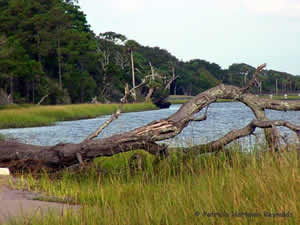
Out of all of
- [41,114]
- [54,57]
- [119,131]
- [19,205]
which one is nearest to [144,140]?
[19,205]

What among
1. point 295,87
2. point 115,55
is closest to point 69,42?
point 115,55

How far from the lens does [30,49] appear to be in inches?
1962

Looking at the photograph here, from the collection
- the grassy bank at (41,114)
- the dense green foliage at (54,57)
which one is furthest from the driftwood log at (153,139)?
the dense green foliage at (54,57)

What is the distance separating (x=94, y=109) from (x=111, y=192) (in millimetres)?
34516

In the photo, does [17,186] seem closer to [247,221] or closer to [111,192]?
[111,192]

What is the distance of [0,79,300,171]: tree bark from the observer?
7.86 meters

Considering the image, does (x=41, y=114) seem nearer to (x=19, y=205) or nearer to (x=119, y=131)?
(x=119, y=131)

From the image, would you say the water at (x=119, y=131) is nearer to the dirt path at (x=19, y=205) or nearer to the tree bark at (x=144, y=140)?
the tree bark at (x=144, y=140)

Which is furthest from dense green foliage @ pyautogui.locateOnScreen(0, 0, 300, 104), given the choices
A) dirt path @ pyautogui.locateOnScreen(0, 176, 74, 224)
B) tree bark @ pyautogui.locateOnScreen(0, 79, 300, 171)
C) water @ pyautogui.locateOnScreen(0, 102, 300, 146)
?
dirt path @ pyautogui.locateOnScreen(0, 176, 74, 224)

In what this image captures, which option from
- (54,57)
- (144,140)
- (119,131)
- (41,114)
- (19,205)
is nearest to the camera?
(19,205)

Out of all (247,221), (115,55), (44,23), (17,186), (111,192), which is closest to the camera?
(247,221)

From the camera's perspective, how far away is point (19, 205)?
5566 millimetres

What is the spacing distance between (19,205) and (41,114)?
2699cm

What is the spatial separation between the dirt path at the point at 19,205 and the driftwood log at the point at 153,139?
1386mm
